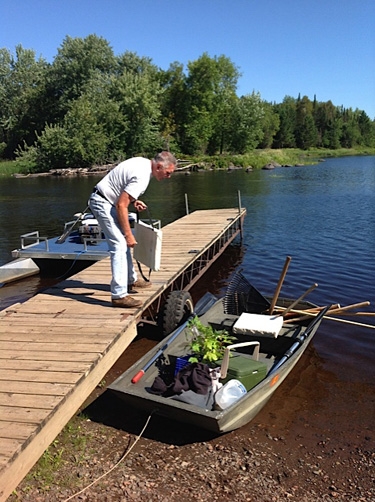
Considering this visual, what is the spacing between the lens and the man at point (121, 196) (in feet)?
18.2

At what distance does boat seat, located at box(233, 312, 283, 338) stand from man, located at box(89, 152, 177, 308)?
5.89 ft

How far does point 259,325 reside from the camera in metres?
6.34

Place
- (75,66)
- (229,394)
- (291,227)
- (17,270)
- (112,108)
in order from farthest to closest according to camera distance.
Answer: (75,66)
(112,108)
(291,227)
(17,270)
(229,394)

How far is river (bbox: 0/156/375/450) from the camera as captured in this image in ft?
22.3

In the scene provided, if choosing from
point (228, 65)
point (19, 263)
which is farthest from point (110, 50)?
point (19, 263)

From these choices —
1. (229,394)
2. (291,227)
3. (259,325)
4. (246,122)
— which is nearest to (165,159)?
(259,325)

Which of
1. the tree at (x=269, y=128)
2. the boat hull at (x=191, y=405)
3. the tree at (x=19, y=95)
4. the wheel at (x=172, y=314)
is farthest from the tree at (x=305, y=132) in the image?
the boat hull at (x=191, y=405)

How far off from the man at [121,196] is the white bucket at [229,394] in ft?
7.18

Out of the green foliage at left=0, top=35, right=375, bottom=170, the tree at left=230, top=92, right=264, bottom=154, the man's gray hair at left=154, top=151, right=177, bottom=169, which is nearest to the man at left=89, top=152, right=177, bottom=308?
the man's gray hair at left=154, top=151, right=177, bottom=169

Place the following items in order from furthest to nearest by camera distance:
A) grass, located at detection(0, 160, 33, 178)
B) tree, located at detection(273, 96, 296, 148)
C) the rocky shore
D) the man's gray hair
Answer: tree, located at detection(273, 96, 296, 148) < grass, located at detection(0, 160, 33, 178) < the man's gray hair < the rocky shore

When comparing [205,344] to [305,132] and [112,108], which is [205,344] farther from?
[305,132]

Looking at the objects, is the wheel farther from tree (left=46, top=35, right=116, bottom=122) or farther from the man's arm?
tree (left=46, top=35, right=116, bottom=122)

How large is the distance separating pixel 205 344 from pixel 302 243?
36.6ft

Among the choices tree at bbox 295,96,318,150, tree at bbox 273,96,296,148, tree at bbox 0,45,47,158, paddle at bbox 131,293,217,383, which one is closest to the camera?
paddle at bbox 131,293,217,383
